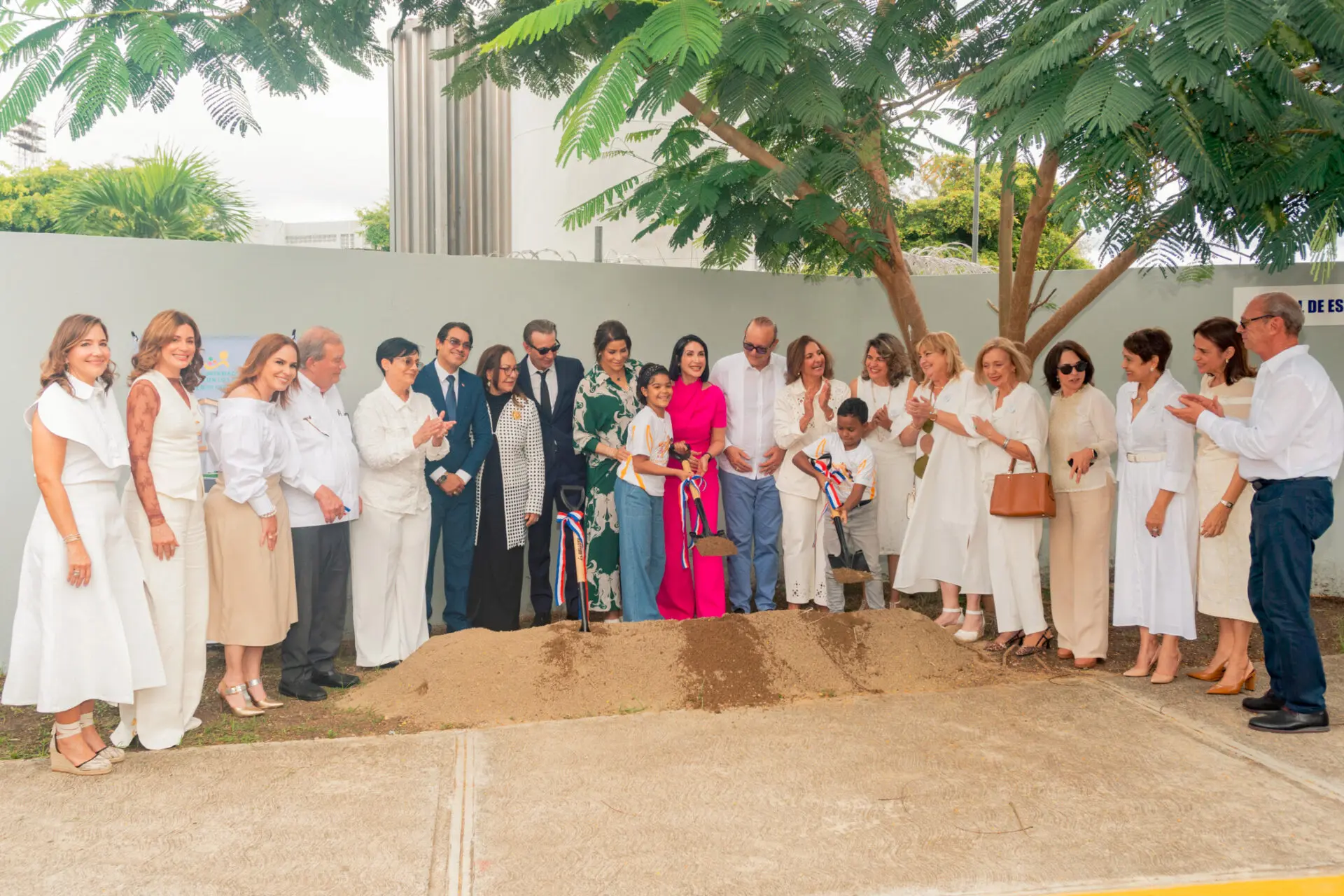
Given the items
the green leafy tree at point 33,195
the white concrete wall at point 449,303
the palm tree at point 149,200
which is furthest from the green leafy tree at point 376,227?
the white concrete wall at point 449,303

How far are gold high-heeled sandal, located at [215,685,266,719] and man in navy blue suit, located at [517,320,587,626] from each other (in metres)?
2.02

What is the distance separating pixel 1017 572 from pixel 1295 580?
160cm

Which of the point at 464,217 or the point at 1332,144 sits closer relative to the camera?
the point at 1332,144

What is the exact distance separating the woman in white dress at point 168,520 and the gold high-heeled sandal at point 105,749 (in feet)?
0.48

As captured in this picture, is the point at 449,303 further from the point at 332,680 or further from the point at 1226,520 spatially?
the point at 1226,520

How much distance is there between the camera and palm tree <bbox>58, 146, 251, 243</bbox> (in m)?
17.5

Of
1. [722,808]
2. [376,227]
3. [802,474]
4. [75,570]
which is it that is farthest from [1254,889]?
[376,227]

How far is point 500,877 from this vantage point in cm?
339

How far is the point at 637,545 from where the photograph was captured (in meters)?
6.48

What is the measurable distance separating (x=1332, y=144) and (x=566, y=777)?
4.22m

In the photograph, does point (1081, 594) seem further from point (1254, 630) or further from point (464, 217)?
point (464, 217)

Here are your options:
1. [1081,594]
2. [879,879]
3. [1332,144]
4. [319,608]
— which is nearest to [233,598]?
[319,608]

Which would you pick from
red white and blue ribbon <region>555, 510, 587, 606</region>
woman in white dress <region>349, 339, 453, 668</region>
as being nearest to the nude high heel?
woman in white dress <region>349, 339, 453, 668</region>

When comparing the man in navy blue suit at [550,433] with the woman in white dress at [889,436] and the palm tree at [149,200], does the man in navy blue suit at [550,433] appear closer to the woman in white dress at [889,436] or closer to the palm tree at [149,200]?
the woman in white dress at [889,436]
